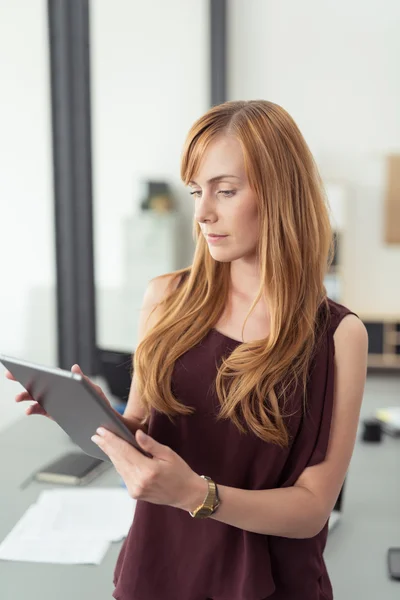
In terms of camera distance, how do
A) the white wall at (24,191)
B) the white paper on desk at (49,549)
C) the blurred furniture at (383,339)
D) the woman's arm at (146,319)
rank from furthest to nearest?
the blurred furniture at (383,339)
the white wall at (24,191)
the white paper on desk at (49,549)
the woman's arm at (146,319)

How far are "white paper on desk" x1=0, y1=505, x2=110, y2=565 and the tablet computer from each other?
43 centimetres

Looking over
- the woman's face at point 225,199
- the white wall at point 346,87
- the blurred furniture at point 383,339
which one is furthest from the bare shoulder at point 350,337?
the white wall at point 346,87

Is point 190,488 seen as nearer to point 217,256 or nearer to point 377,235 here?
point 217,256

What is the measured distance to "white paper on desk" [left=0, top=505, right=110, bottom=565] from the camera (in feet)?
5.15

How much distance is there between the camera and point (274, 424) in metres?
1.26

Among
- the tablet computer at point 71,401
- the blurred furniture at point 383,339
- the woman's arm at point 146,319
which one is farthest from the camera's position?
the blurred furniture at point 383,339

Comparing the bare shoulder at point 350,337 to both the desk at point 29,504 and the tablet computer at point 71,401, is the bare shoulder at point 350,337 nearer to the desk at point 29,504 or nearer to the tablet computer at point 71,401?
the tablet computer at point 71,401

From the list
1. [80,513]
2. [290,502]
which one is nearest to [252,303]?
[290,502]

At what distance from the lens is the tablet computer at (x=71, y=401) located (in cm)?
104

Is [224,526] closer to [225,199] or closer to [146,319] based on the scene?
[146,319]

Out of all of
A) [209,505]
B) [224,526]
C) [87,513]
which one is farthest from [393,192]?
[209,505]

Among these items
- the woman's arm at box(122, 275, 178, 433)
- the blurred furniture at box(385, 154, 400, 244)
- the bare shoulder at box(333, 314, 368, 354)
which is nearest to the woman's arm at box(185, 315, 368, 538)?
the bare shoulder at box(333, 314, 368, 354)

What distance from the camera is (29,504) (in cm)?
185

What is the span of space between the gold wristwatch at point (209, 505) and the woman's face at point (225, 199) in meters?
0.40
